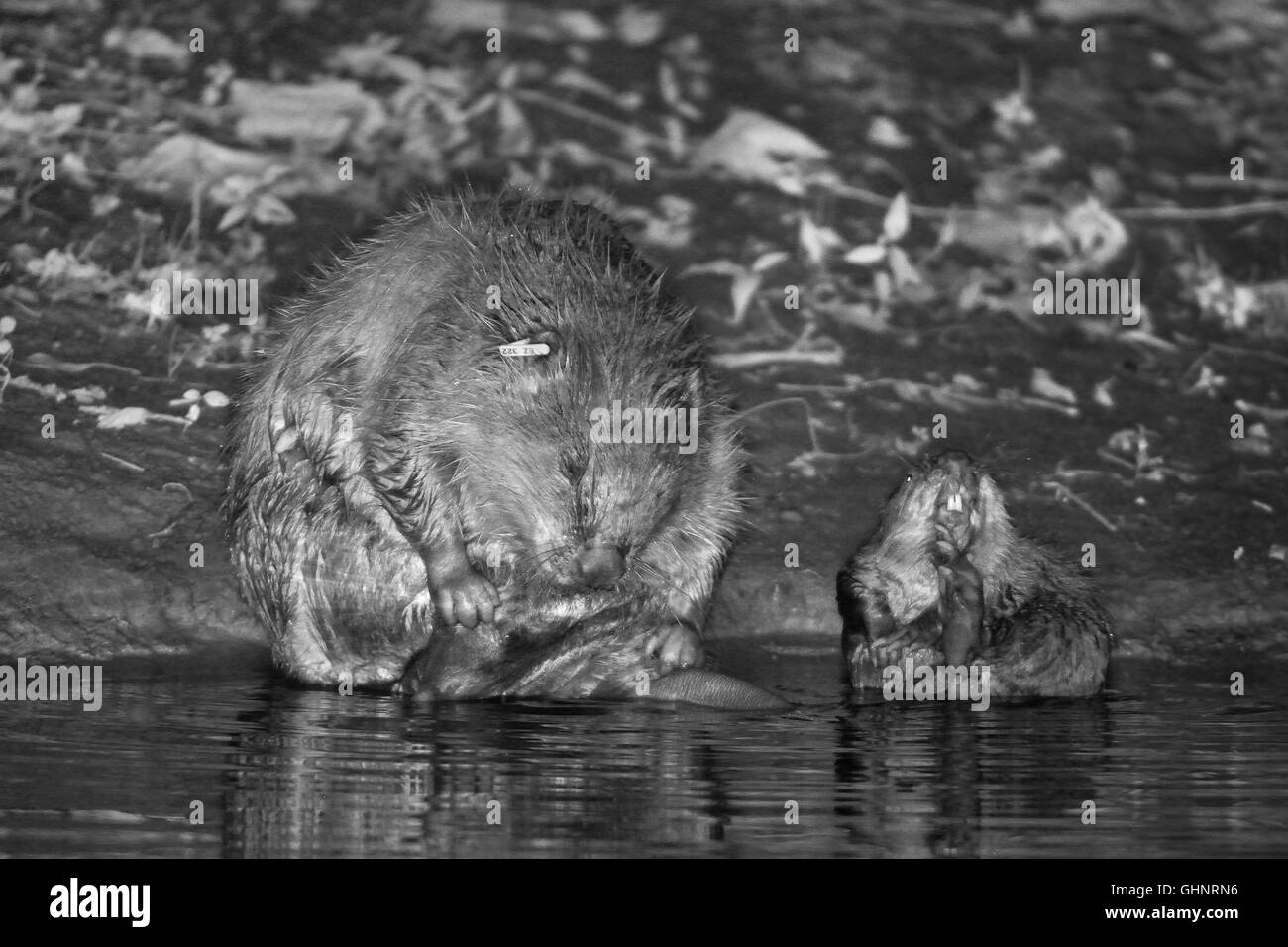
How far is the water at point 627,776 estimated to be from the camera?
5316 mm

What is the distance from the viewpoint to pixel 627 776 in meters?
6.12

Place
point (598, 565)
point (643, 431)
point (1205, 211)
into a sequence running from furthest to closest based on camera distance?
point (1205, 211) → point (643, 431) → point (598, 565)

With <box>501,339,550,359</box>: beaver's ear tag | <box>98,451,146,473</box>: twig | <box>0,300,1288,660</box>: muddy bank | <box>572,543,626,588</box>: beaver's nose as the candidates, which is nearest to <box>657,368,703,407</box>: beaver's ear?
<box>501,339,550,359</box>: beaver's ear tag

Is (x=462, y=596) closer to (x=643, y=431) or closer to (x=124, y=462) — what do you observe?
(x=643, y=431)

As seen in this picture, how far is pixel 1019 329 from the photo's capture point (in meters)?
11.1

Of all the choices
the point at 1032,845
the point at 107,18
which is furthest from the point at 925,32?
the point at 1032,845

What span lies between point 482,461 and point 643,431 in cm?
68

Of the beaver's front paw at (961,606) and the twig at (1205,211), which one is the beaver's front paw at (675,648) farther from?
the twig at (1205,211)

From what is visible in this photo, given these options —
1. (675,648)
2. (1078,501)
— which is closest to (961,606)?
(675,648)

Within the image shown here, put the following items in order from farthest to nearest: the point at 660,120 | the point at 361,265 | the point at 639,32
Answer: the point at 639,32 < the point at 660,120 < the point at 361,265

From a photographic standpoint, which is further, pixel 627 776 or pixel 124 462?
pixel 124 462

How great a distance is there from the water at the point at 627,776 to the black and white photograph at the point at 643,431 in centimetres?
3

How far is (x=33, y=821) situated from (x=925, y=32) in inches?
385
